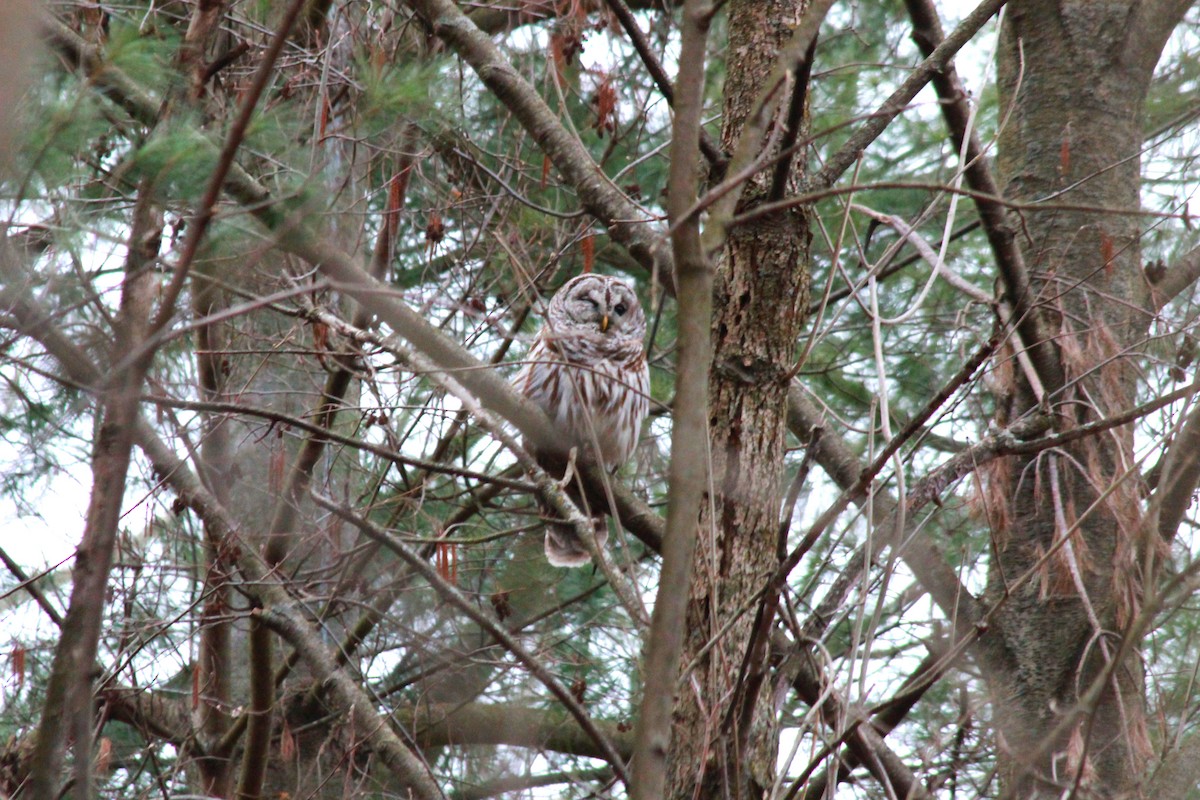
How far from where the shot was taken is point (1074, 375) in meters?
3.60

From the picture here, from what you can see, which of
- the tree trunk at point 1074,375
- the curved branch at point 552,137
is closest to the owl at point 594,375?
the curved branch at point 552,137

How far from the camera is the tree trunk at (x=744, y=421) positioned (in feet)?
7.77

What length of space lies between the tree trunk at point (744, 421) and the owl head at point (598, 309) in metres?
2.37

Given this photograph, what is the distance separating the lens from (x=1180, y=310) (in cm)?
425

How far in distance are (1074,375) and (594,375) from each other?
6.12ft

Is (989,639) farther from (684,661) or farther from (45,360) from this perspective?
(45,360)

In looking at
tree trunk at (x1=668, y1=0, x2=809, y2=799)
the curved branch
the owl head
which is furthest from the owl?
tree trunk at (x1=668, y1=0, x2=809, y2=799)

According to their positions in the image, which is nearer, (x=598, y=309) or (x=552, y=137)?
(x=552, y=137)

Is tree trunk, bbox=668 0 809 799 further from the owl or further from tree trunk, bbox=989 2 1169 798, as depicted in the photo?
the owl

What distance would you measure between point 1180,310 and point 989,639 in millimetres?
1426

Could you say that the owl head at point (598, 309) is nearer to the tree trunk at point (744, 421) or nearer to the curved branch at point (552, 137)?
the curved branch at point (552, 137)

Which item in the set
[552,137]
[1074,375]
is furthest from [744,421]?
[1074,375]

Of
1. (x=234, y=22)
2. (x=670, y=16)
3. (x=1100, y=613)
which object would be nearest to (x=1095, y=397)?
(x=1100, y=613)

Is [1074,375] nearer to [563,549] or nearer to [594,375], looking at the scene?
[594,375]
